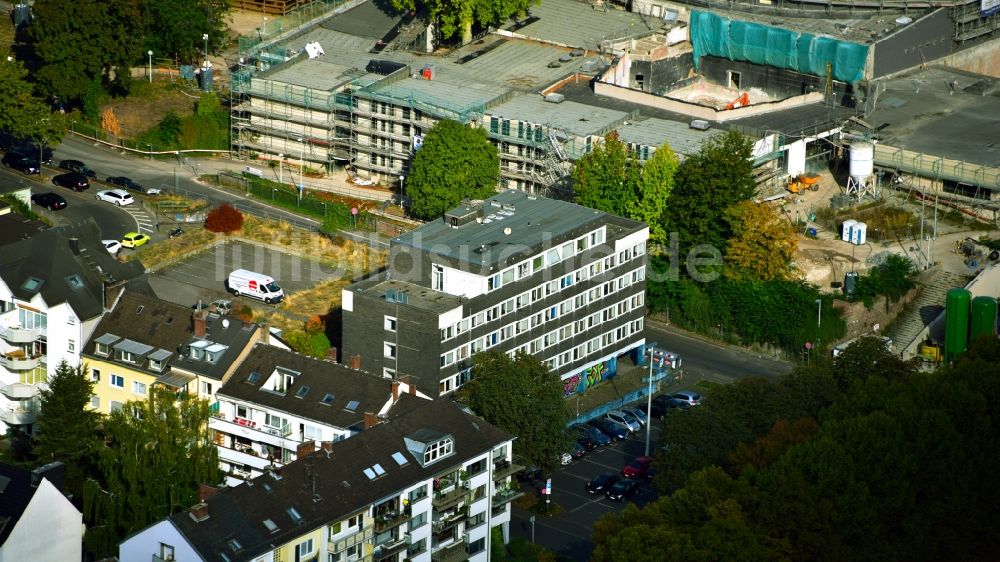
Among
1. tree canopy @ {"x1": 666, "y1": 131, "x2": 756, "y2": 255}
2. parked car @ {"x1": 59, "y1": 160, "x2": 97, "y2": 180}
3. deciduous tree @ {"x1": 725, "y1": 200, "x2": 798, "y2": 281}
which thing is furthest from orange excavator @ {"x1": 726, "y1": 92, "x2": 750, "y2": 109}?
parked car @ {"x1": 59, "y1": 160, "x2": 97, "y2": 180}

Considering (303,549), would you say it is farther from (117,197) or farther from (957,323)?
(117,197)

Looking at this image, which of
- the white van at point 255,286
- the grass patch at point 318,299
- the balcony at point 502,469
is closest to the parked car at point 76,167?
the white van at point 255,286

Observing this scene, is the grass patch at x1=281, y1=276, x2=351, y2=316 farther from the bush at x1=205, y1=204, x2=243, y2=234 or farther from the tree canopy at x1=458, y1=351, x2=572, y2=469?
the tree canopy at x1=458, y1=351, x2=572, y2=469

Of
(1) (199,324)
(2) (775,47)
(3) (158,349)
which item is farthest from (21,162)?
(2) (775,47)

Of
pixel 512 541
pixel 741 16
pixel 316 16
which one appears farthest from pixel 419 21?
pixel 512 541

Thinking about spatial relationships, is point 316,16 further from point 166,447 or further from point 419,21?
point 166,447

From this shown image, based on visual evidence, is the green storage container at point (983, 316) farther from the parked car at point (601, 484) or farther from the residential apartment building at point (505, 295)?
the parked car at point (601, 484)
